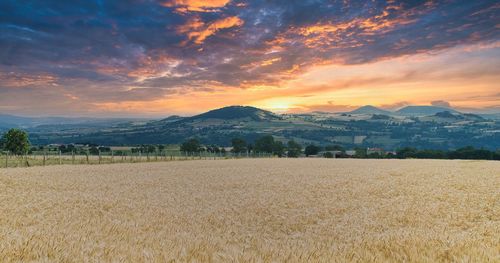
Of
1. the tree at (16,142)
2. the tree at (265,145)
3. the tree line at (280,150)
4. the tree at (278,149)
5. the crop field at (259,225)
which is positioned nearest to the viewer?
the crop field at (259,225)

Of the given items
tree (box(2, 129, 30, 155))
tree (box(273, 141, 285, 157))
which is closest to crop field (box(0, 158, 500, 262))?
tree (box(2, 129, 30, 155))

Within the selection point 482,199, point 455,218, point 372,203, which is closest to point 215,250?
point 455,218

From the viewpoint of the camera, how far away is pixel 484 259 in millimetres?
5980

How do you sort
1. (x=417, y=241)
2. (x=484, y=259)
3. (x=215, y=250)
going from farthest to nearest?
(x=417, y=241), (x=215, y=250), (x=484, y=259)

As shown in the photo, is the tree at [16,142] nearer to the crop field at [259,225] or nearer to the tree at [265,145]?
the crop field at [259,225]

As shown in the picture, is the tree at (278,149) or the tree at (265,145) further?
the tree at (265,145)

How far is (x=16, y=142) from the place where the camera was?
8250cm

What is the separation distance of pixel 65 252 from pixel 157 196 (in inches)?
566

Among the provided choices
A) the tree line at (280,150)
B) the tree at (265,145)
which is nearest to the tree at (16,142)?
the tree line at (280,150)

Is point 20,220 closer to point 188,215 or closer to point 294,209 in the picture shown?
point 188,215

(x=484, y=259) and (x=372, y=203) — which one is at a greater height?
(x=484, y=259)

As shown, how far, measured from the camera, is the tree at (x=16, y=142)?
82.2 m

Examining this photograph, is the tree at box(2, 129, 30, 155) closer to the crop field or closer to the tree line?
the tree line

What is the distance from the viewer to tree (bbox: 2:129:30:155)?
82188 mm
